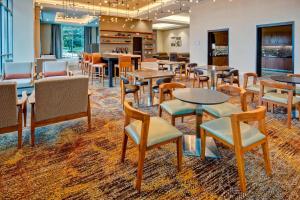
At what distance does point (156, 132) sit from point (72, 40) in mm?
20382

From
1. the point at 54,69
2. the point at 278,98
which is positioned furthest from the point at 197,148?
the point at 54,69

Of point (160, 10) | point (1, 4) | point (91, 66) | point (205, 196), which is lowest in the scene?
point (205, 196)

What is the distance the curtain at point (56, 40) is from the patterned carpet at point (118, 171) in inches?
682

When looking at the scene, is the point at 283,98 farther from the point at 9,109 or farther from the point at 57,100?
the point at 9,109

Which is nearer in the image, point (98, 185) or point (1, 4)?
point (98, 185)

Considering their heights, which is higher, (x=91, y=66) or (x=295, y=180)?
(x=91, y=66)

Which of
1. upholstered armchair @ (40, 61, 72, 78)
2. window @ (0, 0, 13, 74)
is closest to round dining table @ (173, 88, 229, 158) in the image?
upholstered armchair @ (40, 61, 72, 78)

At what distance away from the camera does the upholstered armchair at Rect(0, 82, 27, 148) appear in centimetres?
278

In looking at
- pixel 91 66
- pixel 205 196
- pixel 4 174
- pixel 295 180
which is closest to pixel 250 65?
pixel 91 66

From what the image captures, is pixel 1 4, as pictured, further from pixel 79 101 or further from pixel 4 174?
pixel 4 174

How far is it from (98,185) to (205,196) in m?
1.01

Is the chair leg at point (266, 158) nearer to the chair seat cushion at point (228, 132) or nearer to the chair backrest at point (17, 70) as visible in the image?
the chair seat cushion at point (228, 132)

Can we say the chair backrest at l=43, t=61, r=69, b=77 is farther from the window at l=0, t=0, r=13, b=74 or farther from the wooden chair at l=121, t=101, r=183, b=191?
the wooden chair at l=121, t=101, r=183, b=191

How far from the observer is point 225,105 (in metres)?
3.26
